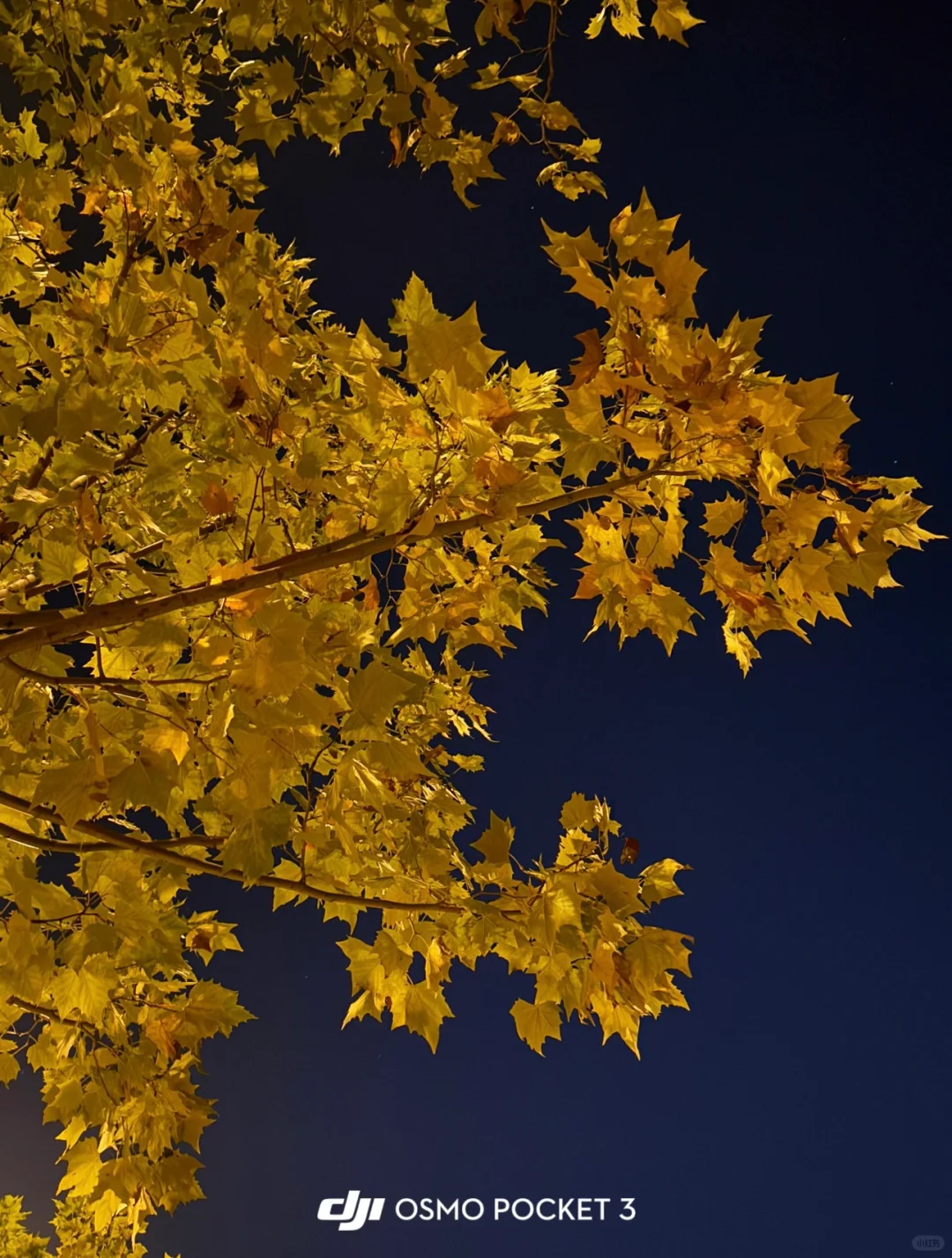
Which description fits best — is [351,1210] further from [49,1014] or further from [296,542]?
[296,542]

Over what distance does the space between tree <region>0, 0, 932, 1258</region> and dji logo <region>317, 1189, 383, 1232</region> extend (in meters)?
1.71

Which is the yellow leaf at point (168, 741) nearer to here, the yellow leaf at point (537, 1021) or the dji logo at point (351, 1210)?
the yellow leaf at point (537, 1021)

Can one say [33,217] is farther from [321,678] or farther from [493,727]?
[493,727]

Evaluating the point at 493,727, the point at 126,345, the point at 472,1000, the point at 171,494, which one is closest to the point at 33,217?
the point at 126,345

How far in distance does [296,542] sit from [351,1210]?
2.27 metres

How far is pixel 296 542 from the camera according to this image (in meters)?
0.81

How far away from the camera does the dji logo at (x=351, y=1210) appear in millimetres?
2340

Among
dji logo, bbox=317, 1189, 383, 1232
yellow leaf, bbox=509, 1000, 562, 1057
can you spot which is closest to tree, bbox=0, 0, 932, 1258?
yellow leaf, bbox=509, 1000, 562, 1057

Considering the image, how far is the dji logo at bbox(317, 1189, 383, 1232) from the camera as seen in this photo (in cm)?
234

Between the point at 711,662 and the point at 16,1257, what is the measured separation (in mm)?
2216

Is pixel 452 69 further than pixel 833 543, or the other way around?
pixel 452 69

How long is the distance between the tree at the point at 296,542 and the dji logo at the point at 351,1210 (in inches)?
67.2

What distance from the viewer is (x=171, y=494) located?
28.4 inches

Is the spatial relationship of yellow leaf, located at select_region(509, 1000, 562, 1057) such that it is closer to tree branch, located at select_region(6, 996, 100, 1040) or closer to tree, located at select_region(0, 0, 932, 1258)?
tree, located at select_region(0, 0, 932, 1258)
